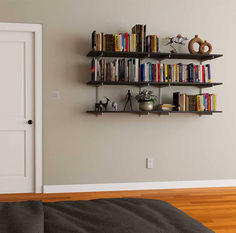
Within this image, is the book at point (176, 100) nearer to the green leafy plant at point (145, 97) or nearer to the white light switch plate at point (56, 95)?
the green leafy plant at point (145, 97)

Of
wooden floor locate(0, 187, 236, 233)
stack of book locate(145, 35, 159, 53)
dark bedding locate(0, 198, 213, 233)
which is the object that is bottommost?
wooden floor locate(0, 187, 236, 233)

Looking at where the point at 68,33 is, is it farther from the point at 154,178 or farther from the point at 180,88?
the point at 154,178

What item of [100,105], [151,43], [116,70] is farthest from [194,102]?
[100,105]

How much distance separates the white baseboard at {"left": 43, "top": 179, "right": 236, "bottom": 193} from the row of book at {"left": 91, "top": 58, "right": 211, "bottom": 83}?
140 centimetres

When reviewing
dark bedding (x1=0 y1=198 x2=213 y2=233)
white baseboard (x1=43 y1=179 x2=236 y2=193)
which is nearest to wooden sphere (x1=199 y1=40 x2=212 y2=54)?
white baseboard (x1=43 y1=179 x2=236 y2=193)

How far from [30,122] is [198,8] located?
279cm

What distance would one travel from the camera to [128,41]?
4.36 m

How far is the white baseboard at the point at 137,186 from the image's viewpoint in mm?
4480

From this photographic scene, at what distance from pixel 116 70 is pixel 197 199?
73.6 inches

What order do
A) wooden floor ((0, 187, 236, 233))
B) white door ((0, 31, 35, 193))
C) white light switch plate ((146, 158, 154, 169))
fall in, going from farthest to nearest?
white light switch plate ((146, 158, 154, 169)) < white door ((0, 31, 35, 193)) < wooden floor ((0, 187, 236, 233))

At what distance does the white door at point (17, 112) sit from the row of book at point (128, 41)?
2.92 feet

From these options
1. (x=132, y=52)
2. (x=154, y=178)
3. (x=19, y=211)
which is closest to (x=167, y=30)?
(x=132, y=52)

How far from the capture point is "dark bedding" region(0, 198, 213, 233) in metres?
1.41

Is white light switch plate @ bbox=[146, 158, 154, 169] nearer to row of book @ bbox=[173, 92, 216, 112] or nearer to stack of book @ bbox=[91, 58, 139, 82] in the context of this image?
row of book @ bbox=[173, 92, 216, 112]
